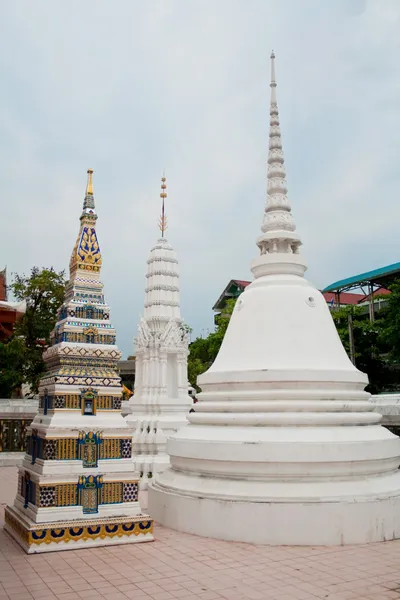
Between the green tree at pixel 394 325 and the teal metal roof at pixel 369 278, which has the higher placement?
the teal metal roof at pixel 369 278

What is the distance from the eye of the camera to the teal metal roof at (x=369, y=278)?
3837 cm

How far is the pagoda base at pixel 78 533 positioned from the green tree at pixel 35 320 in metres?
20.5

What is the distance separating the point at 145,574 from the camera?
7805 mm

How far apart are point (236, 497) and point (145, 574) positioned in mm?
2399

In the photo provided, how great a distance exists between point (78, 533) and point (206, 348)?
3367 cm

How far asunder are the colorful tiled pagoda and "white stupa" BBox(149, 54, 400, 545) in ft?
4.37

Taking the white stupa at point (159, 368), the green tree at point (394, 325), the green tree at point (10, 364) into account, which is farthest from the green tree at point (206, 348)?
the white stupa at point (159, 368)

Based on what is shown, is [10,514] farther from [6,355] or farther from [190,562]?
[6,355]

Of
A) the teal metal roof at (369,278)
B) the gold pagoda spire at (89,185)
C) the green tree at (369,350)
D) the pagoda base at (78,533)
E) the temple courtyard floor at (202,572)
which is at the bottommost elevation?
the temple courtyard floor at (202,572)

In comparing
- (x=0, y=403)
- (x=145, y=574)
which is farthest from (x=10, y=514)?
(x=0, y=403)

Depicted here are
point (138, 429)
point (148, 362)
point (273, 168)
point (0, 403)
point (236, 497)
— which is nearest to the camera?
point (236, 497)

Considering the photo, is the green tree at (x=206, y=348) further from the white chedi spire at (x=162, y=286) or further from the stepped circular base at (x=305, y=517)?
the stepped circular base at (x=305, y=517)

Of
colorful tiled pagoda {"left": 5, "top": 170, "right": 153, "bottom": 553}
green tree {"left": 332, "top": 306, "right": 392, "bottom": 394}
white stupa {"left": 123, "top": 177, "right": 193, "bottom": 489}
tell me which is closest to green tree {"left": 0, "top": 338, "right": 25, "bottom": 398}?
white stupa {"left": 123, "top": 177, "right": 193, "bottom": 489}

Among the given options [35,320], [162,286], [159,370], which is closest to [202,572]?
[159,370]
